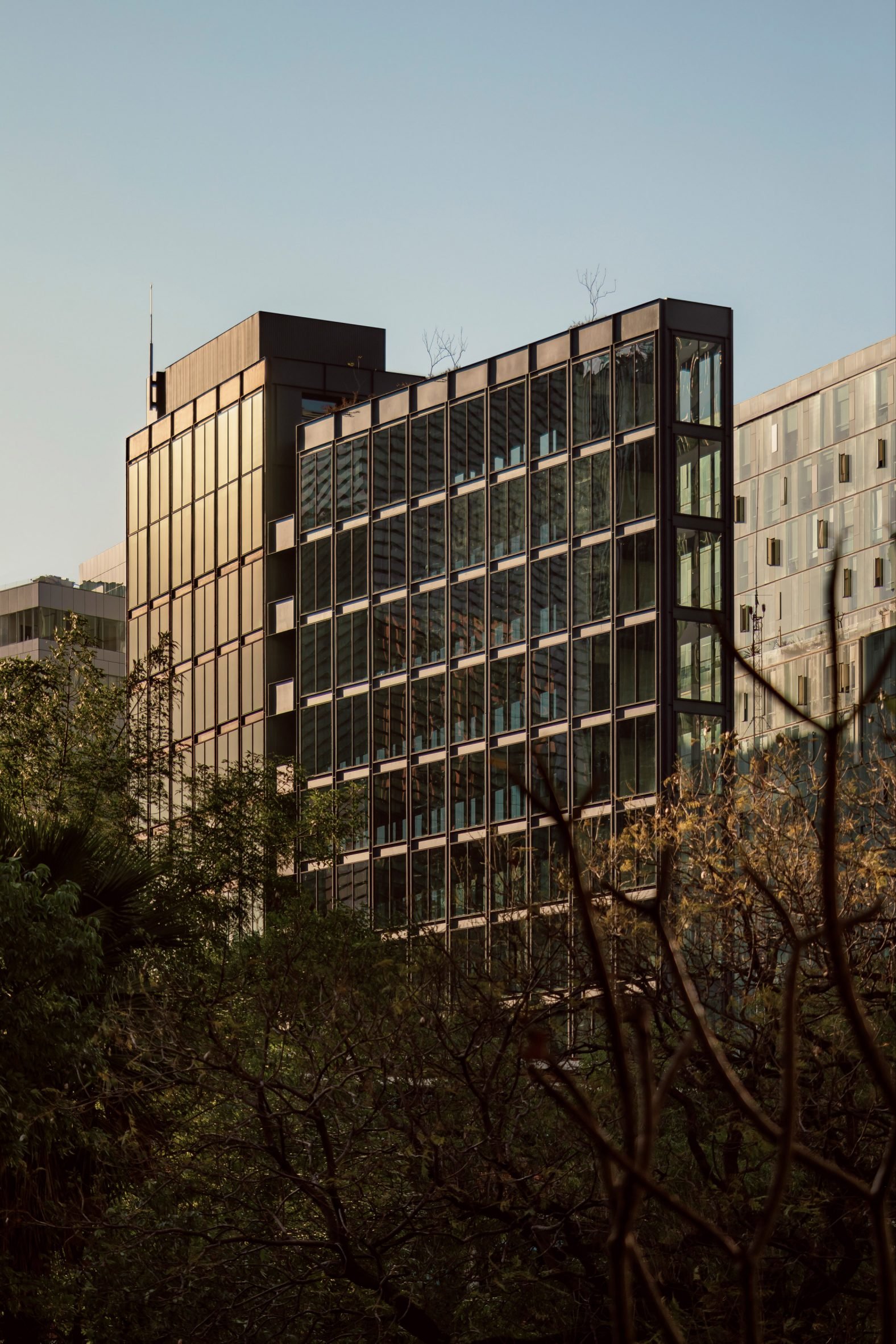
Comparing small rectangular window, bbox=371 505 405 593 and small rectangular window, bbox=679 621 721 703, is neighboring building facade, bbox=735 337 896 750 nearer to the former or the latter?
small rectangular window, bbox=371 505 405 593

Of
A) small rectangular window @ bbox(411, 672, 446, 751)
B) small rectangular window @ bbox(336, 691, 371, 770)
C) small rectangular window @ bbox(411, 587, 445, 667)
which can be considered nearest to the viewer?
small rectangular window @ bbox(411, 672, 446, 751)

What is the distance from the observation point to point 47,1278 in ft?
55.3

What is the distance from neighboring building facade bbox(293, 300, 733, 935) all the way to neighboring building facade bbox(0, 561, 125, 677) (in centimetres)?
3647

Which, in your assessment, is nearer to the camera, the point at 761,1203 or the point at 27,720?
the point at 761,1203

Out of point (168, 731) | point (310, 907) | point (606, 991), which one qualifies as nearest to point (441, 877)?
point (168, 731)

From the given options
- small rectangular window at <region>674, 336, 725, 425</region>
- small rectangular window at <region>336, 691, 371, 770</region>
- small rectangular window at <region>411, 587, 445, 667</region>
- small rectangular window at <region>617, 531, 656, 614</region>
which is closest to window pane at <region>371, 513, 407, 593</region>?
small rectangular window at <region>411, 587, 445, 667</region>

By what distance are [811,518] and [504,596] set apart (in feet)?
119

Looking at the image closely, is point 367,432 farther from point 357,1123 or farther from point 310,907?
point 357,1123

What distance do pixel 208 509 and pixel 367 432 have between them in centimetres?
870

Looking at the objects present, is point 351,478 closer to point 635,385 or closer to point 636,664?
point 635,385

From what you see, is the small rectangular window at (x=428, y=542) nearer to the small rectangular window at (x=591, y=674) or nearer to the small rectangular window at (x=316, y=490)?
the small rectangular window at (x=316, y=490)

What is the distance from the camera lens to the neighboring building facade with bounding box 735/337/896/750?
82312 millimetres

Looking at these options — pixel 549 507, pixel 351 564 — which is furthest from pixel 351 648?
pixel 549 507

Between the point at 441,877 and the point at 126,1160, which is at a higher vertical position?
the point at 441,877
